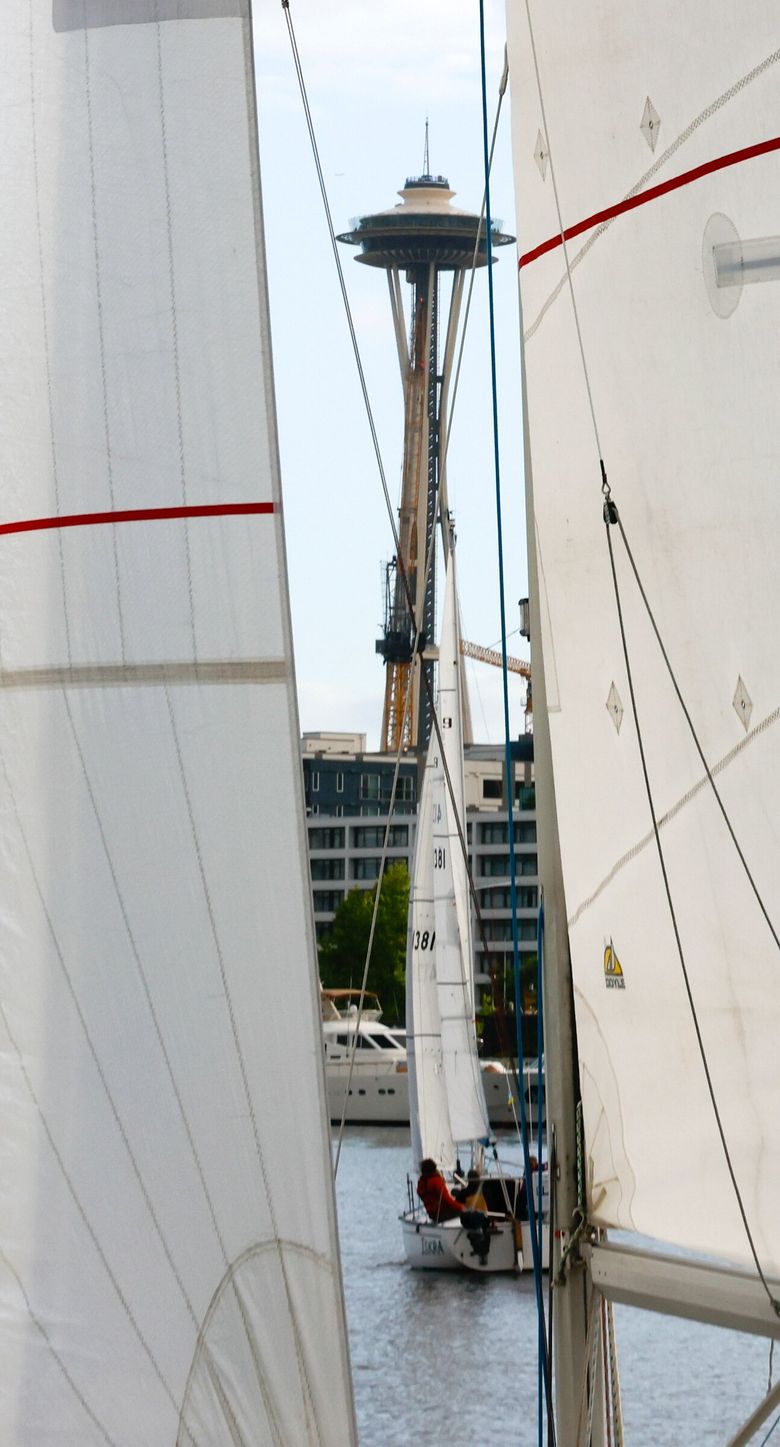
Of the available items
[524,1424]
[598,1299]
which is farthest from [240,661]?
[524,1424]

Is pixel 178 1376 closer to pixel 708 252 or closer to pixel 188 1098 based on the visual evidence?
pixel 188 1098

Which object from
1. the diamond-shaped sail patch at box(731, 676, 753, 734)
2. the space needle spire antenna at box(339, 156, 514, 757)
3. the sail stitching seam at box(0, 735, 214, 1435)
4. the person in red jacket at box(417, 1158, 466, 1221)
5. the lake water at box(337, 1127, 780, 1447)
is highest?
the space needle spire antenna at box(339, 156, 514, 757)

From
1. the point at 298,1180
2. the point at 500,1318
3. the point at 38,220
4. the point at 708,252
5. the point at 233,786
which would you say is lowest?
the point at 500,1318

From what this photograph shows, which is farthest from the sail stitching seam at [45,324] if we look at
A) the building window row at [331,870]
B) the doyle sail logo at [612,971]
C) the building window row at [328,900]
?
the building window row at [331,870]

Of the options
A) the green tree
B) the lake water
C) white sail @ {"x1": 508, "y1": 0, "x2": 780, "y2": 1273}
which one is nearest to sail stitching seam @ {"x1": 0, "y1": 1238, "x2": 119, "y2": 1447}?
white sail @ {"x1": 508, "y1": 0, "x2": 780, "y2": 1273}

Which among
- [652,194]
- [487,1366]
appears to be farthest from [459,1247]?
[652,194]

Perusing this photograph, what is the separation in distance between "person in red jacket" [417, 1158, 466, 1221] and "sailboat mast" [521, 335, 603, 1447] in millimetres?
16403

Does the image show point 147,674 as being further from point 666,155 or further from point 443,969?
point 443,969

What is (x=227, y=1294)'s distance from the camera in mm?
3771

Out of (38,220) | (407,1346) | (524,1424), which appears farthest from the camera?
(407,1346)

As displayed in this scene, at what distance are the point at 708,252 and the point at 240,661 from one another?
1.33 m

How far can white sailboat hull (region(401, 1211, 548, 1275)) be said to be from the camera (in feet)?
65.8

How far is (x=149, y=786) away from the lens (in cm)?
Result: 401

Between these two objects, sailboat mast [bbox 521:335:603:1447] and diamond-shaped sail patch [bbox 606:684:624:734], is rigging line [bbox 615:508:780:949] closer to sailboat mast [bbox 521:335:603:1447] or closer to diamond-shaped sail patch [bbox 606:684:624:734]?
diamond-shaped sail patch [bbox 606:684:624:734]
